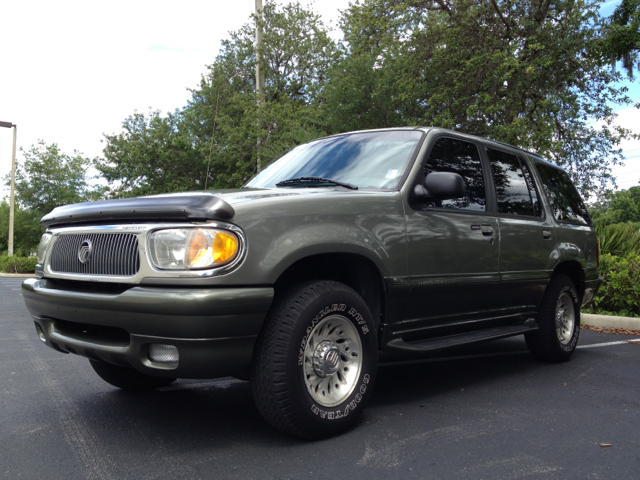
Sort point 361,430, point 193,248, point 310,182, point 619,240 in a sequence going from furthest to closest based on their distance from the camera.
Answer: point 619,240, point 310,182, point 361,430, point 193,248

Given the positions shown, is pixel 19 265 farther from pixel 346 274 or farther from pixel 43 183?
pixel 346 274

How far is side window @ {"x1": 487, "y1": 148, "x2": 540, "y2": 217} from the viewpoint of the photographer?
493cm

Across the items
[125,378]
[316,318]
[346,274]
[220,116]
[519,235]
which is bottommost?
[125,378]

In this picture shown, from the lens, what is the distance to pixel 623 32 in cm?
1131

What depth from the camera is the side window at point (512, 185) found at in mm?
4934

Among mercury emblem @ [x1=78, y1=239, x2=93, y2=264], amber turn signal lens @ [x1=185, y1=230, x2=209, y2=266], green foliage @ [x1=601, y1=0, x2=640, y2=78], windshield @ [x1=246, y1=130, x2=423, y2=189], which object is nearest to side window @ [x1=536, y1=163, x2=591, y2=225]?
windshield @ [x1=246, y1=130, x2=423, y2=189]

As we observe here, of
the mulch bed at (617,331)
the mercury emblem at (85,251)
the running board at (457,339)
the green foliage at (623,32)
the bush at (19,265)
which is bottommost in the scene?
the bush at (19,265)

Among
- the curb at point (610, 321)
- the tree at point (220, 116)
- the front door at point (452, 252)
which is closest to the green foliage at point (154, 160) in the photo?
the tree at point (220, 116)

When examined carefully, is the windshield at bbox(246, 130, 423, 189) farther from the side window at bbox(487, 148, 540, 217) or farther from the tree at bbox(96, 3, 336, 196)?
the tree at bbox(96, 3, 336, 196)

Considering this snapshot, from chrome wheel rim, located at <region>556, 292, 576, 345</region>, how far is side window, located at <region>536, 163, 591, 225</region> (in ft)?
2.62

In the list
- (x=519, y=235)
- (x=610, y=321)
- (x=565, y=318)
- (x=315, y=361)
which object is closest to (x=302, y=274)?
(x=315, y=361)

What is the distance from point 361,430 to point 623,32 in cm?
1107

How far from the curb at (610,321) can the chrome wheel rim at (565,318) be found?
2847 mm

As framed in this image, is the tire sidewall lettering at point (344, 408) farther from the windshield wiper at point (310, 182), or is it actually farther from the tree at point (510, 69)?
the tree at point (510, 69)
